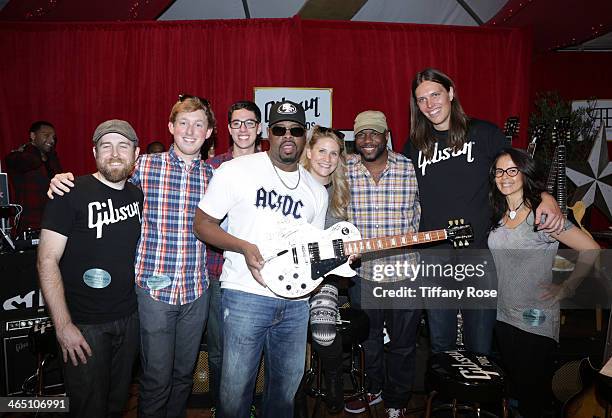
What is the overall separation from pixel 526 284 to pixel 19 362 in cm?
395

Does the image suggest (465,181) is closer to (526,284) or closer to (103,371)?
(526,284)

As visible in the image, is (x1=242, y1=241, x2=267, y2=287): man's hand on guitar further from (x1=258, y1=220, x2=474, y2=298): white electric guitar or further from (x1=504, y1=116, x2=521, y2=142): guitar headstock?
(x1=504, y1=116, x2=521, y2=142): guitar headstock

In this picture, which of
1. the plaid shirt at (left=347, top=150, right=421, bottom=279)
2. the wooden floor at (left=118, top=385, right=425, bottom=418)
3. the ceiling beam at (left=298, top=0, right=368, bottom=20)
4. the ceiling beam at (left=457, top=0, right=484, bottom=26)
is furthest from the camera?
the ceiling beam at (left=457, top=0, right=484, bottom=26)

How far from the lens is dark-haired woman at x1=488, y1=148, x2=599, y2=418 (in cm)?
262

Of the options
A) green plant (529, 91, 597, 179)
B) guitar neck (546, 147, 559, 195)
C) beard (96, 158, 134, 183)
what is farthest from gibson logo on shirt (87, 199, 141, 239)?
green plant (529, 91, 597, 179)

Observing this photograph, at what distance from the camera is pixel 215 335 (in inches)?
120

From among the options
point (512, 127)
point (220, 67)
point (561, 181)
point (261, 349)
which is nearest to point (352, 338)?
point (261, 349)

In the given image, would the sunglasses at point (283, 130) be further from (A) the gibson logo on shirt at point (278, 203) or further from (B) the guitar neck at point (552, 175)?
(B) the guitar neck at point (552, 175)

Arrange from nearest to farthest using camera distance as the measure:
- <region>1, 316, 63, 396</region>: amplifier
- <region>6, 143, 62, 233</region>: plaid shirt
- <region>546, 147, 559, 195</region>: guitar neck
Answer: <region>1, 316, 63, 396</region>: amplifier, <region>546, 147, 559, 195</region>: guitar neck, <region>6, 143, 62, 233</region>: plaid shirt

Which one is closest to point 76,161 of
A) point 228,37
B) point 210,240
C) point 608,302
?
point 228,37

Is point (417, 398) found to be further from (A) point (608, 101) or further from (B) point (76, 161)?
(A) point (608, 101)

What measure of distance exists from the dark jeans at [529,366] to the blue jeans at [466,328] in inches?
8.5

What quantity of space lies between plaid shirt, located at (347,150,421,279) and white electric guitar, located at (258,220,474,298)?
1.65 feet

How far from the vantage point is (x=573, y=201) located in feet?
21.8
